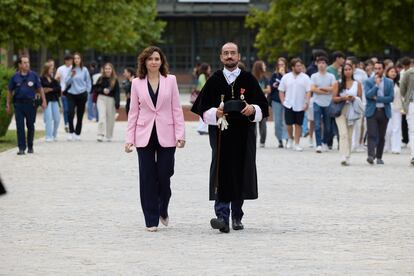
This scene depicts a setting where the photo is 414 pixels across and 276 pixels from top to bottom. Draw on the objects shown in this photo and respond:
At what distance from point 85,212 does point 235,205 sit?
2138mm

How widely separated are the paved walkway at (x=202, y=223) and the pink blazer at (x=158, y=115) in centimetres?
82

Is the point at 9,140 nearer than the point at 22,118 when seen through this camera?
No

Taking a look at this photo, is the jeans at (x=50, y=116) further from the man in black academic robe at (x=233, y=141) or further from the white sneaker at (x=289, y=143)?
the man in black academic robe at (x=233, y=141)

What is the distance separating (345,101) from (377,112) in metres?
0.83

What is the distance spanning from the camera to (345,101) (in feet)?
71.5

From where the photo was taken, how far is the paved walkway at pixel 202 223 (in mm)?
10349

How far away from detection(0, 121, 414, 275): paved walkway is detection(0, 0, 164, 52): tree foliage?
26.3 metres

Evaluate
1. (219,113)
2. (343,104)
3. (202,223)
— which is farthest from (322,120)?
(219,113)

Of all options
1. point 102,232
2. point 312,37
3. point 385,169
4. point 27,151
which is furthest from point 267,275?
point 312,37

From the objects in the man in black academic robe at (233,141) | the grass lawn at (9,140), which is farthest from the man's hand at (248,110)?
the grass lawn at (9,140)

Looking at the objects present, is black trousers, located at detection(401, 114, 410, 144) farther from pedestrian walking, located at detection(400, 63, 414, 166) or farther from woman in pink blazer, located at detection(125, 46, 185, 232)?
woman in pink blazer, located at detection(125, 46, 185, 232)

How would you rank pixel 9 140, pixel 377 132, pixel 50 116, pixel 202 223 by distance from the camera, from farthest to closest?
1. pixel 9 140
2. pixel 50 116
3. pixel 377 132
4. pixel 202 223

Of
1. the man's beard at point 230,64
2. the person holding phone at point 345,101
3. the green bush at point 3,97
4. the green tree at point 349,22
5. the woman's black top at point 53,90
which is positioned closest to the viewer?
the man's beard at point 230,64

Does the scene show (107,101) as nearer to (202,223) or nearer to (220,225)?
(202,223)
